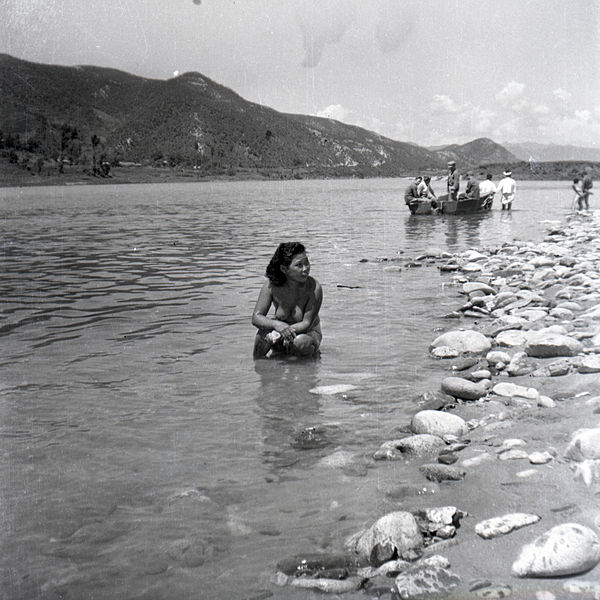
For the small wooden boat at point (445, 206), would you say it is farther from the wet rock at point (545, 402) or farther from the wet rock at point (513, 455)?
the wet rock at point (513, 455)

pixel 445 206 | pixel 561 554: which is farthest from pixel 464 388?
pixel 445 206

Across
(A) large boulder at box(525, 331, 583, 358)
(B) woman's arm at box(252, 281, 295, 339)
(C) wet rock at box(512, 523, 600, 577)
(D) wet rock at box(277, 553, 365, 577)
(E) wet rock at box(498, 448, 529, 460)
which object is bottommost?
(D) wet rock at box(277, 553, 365, 577)

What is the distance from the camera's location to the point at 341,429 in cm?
552

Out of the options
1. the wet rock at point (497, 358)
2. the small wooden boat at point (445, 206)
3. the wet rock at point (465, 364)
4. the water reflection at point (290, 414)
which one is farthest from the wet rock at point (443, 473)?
the small wooden boat at point (445, 206)

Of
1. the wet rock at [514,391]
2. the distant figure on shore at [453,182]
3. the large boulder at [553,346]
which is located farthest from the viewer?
the distant figure on shore at [453,182]

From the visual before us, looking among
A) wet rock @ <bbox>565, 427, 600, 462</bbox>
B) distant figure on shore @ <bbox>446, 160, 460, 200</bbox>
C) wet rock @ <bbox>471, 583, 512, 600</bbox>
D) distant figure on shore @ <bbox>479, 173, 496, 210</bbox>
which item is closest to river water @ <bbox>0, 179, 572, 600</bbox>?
wet rock @ <bbox>471, 583, 512, 600</bbox>

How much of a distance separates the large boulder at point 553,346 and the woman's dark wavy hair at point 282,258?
2718 millimetres

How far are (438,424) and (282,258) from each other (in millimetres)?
2787

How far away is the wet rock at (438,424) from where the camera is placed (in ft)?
16.7

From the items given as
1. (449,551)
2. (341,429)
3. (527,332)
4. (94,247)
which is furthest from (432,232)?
(449,551)

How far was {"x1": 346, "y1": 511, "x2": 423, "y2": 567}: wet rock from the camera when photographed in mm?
3391

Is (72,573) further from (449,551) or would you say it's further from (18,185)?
(18,185)

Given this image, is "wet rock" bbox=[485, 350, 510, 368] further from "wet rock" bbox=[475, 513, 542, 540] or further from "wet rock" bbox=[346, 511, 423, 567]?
"wet rock" bbox=[346, 511, 423, 567]

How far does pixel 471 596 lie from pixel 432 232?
21538 mm
